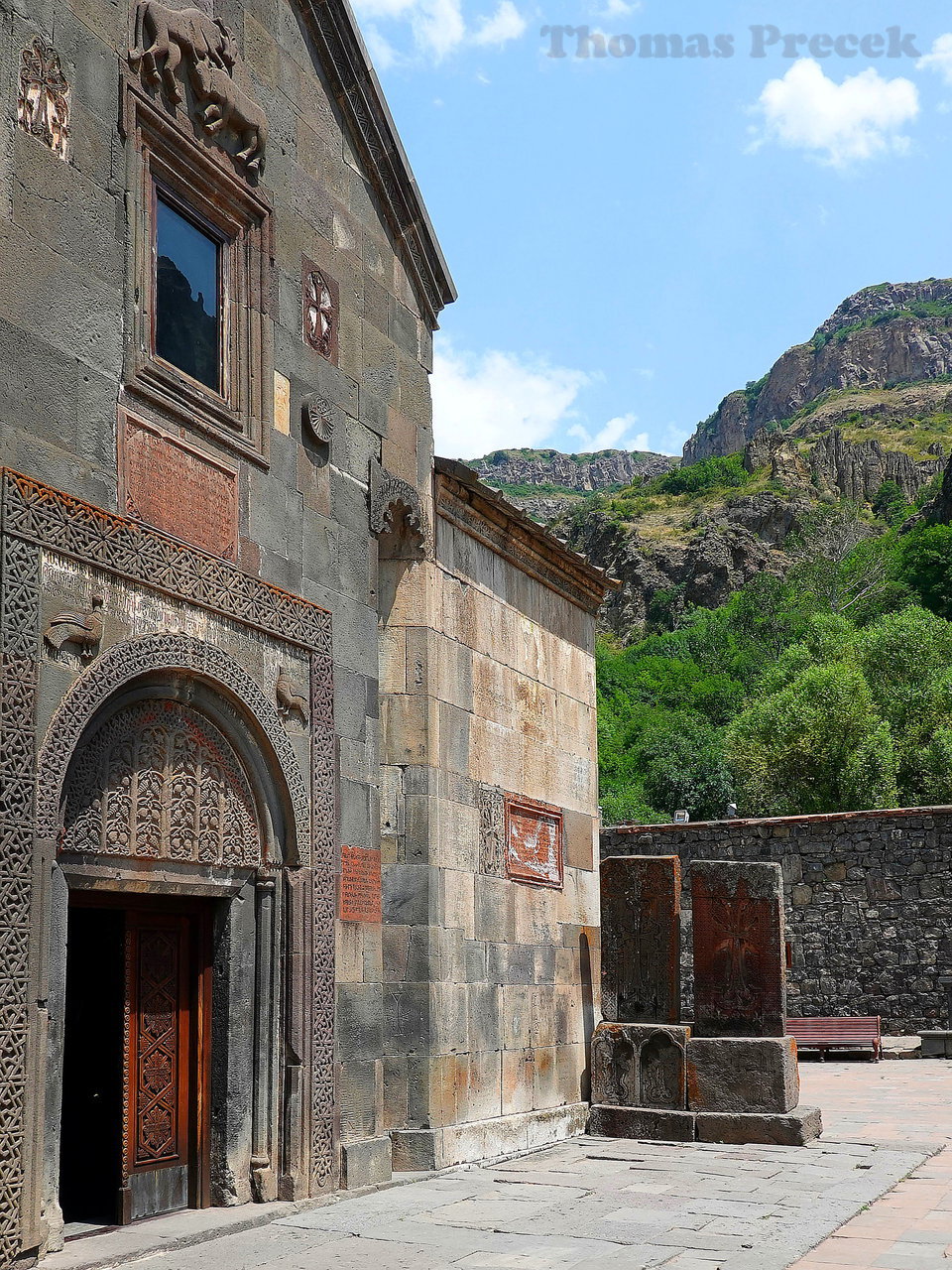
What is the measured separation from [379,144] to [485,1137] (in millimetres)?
6432

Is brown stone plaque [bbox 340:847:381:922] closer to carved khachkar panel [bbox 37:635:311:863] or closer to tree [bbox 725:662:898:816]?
carved khachkar panel [bbox 37:635:311:863]

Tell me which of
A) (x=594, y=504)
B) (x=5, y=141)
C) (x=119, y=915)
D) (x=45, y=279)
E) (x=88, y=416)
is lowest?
(x=119, y=915)

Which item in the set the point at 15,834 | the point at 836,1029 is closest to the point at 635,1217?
the point at 15,834

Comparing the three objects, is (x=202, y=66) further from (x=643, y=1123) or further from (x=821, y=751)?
(x=821, y=751)

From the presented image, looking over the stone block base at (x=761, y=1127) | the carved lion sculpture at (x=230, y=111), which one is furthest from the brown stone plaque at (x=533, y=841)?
the carved lion sculpture at (x=230, y=111)

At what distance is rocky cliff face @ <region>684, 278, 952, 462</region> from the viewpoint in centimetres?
13125

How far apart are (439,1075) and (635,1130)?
108 inches

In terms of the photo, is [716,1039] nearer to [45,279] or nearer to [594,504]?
[45,279]

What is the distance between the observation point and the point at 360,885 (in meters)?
7.58

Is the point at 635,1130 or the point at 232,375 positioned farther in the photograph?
the point at 635,1130

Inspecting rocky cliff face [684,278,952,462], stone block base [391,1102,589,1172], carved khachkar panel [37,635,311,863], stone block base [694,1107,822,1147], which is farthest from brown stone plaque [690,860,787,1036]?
rocky cliff face [684,278,952,462]

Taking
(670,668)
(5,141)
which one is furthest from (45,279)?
(670,668)

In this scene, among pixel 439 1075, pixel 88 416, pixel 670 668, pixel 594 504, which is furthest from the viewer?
pixel 594 504

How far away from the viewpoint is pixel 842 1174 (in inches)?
317
